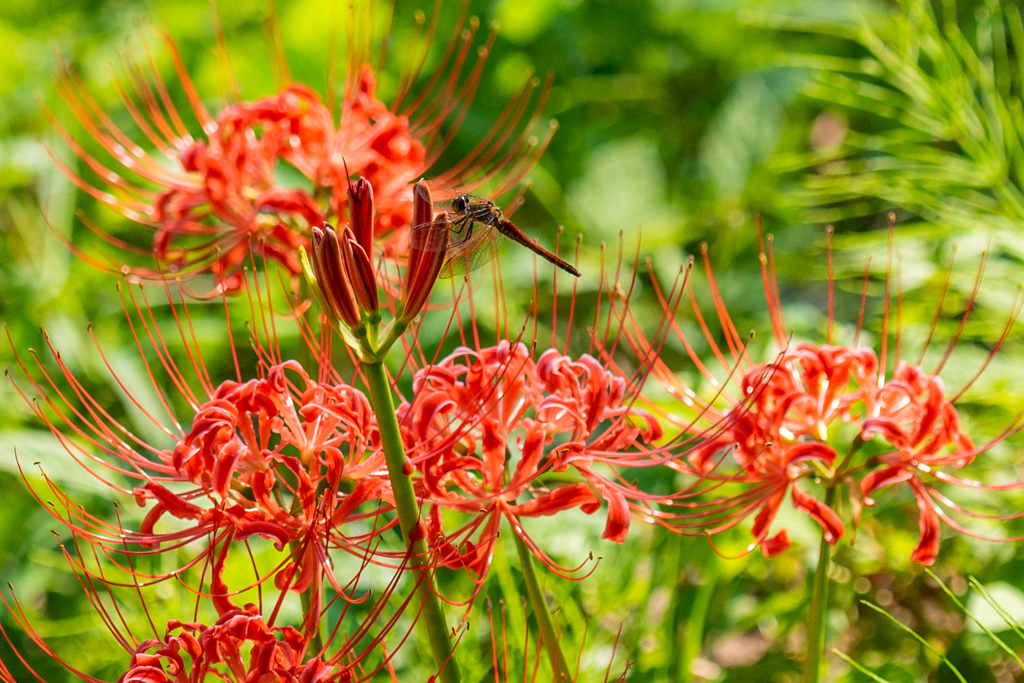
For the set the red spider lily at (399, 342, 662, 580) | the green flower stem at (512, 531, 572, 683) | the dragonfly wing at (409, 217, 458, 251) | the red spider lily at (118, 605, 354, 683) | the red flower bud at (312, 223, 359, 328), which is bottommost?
the red spider lily at (118, 605, 354, 683)

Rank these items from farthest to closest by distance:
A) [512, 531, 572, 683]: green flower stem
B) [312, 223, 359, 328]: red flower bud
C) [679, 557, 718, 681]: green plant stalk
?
[679, 557, 718, 681]: green plant stalk, [512, 531, 572, 683]: green flower stem, [312, 223, 359, 328]: red flower bud

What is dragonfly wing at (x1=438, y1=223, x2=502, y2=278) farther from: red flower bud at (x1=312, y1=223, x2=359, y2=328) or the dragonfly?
red flower bud at (x1=312, y1=223, x2=359, y2=328)

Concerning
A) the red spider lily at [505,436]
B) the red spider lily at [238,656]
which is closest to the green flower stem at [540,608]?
the red spider lily at [505,436]

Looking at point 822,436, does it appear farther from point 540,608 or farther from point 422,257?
point 422,257

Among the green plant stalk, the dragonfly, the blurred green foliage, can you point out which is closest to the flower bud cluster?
the dragonfly

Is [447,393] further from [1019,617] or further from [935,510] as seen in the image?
[1019,617]

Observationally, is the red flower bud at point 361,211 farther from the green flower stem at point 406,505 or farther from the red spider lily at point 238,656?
the red spider lily at point 238,656

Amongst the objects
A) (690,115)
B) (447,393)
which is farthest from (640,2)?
(447,393)

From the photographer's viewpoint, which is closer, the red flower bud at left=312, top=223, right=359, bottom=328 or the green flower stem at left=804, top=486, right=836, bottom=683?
the red flower bud at left=312, top=223, right=359, bottom=328
